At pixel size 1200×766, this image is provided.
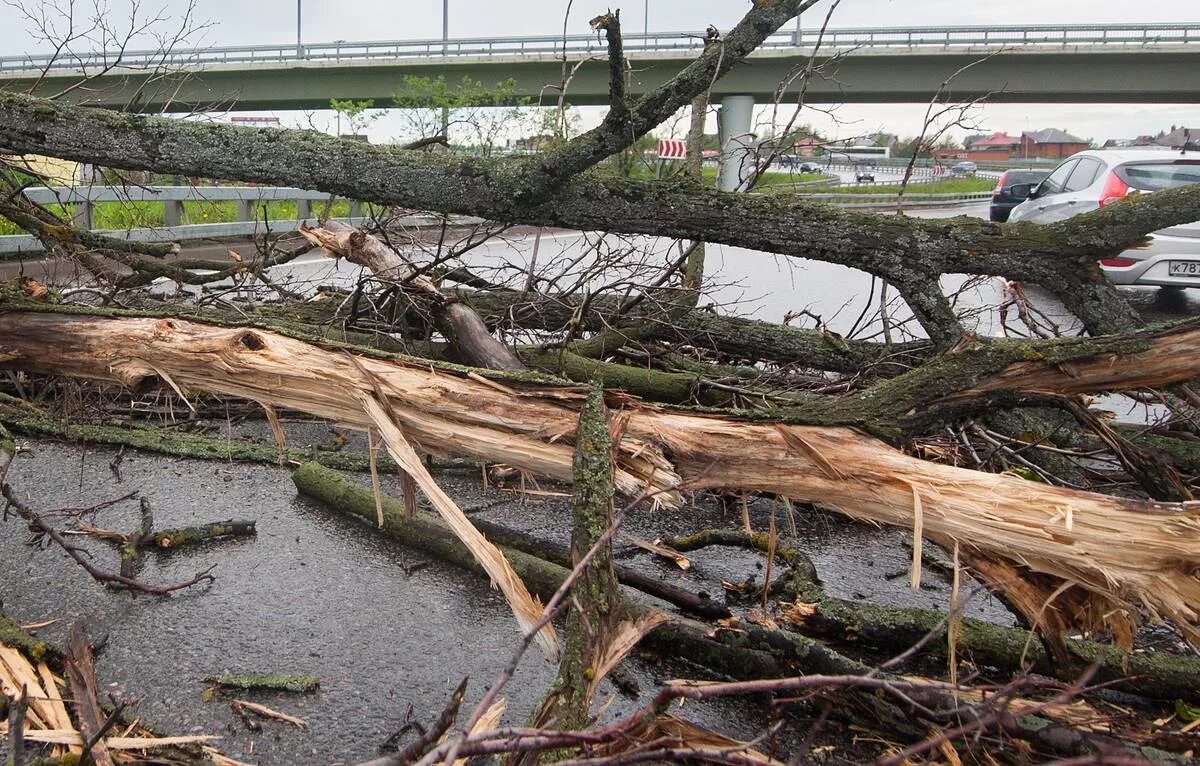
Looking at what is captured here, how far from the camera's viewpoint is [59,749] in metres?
2.38

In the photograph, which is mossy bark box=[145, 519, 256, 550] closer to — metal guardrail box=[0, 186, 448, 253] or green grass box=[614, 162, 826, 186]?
green grass box=[614, 162, 826, 186]

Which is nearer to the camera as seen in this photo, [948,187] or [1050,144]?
[948,187]

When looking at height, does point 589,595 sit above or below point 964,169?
below

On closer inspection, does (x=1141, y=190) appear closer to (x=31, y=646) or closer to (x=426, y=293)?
(x=426, y=293)

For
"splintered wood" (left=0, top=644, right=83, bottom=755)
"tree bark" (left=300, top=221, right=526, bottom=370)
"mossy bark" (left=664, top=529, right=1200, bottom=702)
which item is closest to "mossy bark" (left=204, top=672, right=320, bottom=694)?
"splintered wood" (left=0, top=644, right=83, bottom=755)

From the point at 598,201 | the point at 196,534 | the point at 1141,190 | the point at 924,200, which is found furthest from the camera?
the point at 924,200

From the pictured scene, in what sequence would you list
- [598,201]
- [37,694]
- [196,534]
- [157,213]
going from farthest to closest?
[157,213] → [196,534] → [598,201] → [37,694]

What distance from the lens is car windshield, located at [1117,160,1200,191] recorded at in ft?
32.0

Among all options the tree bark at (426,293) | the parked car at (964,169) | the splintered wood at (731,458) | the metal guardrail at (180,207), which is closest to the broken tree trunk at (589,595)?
the splintered wood at (731,458)

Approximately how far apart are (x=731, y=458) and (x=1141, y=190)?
27.0 feet

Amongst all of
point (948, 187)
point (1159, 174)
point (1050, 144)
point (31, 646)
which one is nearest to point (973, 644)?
point (31, 646)

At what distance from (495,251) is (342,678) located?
1213cm

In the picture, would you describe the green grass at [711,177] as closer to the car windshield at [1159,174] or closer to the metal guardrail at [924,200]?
the car windshield at [1159,174]

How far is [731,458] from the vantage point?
2.66m
